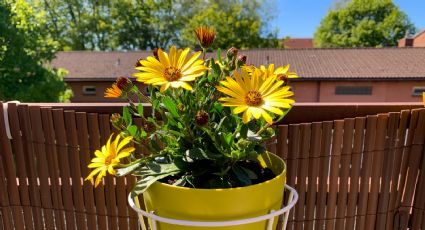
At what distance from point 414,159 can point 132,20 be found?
83.6ft

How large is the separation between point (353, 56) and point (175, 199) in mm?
19240

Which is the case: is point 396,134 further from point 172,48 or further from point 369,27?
point 369,27

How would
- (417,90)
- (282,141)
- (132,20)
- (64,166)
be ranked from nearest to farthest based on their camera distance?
(282,141) → (64,166) → (417,90) → (132,20)

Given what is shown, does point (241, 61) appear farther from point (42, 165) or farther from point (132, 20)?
point (132, 20)

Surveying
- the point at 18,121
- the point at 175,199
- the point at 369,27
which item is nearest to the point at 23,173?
the point at 18,121

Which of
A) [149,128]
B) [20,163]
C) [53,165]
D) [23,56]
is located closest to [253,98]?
[149,128]

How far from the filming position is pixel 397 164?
1.53 metres

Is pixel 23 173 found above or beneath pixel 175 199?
beneath

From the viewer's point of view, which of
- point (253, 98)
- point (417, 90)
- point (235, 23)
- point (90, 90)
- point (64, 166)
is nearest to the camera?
point (253, 98)

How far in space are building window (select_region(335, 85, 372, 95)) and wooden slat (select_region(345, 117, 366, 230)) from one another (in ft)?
51.6

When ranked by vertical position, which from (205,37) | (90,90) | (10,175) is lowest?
(90,90)

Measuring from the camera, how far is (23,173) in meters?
1.63

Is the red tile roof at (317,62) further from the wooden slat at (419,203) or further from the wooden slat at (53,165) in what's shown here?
the wooden slat at (53,165)

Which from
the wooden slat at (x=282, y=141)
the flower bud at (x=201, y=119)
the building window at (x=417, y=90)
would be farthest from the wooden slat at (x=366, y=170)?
the building window at (x=417, y=90)
